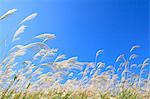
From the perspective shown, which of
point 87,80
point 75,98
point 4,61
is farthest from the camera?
point 87,80

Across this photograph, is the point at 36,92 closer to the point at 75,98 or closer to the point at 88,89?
the point at 75,98

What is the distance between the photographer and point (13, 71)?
373 centimetres

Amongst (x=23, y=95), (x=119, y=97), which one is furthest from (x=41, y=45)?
(x=119, y=97)

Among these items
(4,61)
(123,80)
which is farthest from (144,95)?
(4,61)

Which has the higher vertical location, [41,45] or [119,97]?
[119,97]

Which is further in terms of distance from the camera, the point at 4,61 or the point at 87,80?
the point at 87,80

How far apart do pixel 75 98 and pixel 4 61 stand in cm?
127

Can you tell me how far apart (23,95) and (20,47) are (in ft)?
2.06

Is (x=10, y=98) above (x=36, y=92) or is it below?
below

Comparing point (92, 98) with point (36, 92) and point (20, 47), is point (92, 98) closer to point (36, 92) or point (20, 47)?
point (36, 92)

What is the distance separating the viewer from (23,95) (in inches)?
141

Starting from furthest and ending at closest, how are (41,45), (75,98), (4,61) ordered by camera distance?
(75,98)
(4,61)
(41,45)

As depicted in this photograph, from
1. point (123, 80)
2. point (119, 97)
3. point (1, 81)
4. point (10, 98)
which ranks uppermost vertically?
point (123, 80)

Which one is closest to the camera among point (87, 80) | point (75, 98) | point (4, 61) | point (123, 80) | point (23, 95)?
point (4, 61)
